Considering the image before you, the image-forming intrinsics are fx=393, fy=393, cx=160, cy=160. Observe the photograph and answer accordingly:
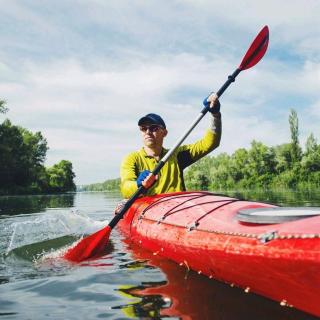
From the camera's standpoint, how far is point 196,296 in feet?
9.64

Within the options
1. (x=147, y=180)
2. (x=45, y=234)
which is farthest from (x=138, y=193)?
(x=45, y=234)

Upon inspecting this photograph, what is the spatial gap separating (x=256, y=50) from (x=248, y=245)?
3806 mm

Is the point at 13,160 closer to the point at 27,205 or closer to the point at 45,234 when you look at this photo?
the point at 27,205

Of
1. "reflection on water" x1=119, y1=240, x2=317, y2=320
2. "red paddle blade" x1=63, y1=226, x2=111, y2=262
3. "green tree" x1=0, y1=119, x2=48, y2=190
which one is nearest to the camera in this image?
"reflection on water" x1=119, y1=240, x2=317, y2=320

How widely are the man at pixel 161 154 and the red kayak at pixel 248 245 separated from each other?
41.8 inches

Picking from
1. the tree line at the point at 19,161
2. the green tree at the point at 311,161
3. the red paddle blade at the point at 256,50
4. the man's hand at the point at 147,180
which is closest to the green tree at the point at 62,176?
the tree line at the point at 19,161

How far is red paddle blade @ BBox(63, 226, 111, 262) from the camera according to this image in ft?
14.5

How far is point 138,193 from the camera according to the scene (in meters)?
4.64

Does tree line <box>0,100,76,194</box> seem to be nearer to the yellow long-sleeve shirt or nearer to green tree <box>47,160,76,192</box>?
green tree <box>47,160,76,192</box>

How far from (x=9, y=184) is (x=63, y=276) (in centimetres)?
4780

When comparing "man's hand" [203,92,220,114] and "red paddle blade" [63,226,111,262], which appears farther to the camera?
"man's hand" [203,92,220,114]

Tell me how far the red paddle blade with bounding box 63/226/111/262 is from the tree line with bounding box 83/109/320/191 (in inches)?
1729

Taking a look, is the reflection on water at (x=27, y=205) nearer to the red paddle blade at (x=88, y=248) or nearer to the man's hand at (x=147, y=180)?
the red paddle blade at (x=88, y=248)

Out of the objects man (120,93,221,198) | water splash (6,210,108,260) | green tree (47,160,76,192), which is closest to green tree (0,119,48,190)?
green tree (47,160,76,192)
